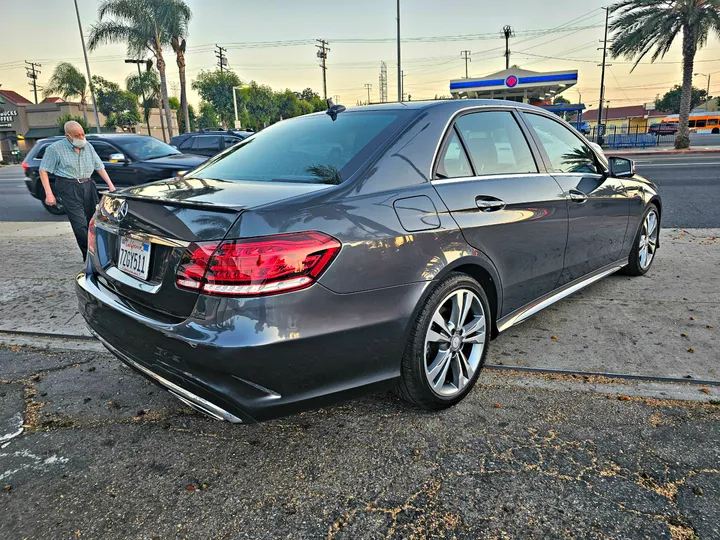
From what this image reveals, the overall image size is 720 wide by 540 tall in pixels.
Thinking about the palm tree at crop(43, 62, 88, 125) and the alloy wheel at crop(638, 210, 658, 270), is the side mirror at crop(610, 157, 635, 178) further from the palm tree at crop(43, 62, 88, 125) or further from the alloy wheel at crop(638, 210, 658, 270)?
the palm tree at crop(43, 62, 88, 125)

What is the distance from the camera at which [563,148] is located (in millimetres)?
3936

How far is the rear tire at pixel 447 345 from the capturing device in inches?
101

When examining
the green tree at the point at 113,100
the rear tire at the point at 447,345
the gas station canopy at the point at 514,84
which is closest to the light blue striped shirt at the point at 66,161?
the rear tire at the point at 447,345

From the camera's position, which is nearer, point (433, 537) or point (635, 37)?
point (433, 537)

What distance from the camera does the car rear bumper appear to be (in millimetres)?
2049

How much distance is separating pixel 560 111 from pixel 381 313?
4327cm

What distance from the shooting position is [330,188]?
236 cm

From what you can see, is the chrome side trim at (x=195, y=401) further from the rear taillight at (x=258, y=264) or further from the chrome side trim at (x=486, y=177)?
the chrome side trim at (x=486, y=177)

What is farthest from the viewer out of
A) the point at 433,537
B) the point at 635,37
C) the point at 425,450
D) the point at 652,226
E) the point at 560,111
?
the point at 560,111

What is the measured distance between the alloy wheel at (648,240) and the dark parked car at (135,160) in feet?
26.1

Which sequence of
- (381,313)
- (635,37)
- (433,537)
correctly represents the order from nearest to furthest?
1. (433,537)
2. (381,313)
3. (635,37)

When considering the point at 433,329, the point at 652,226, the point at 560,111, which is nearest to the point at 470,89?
the point at 560,111

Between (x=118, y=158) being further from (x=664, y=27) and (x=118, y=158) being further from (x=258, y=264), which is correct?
(x=664, y=27)

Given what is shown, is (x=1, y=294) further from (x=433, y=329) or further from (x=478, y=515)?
(x=478, y=515)
